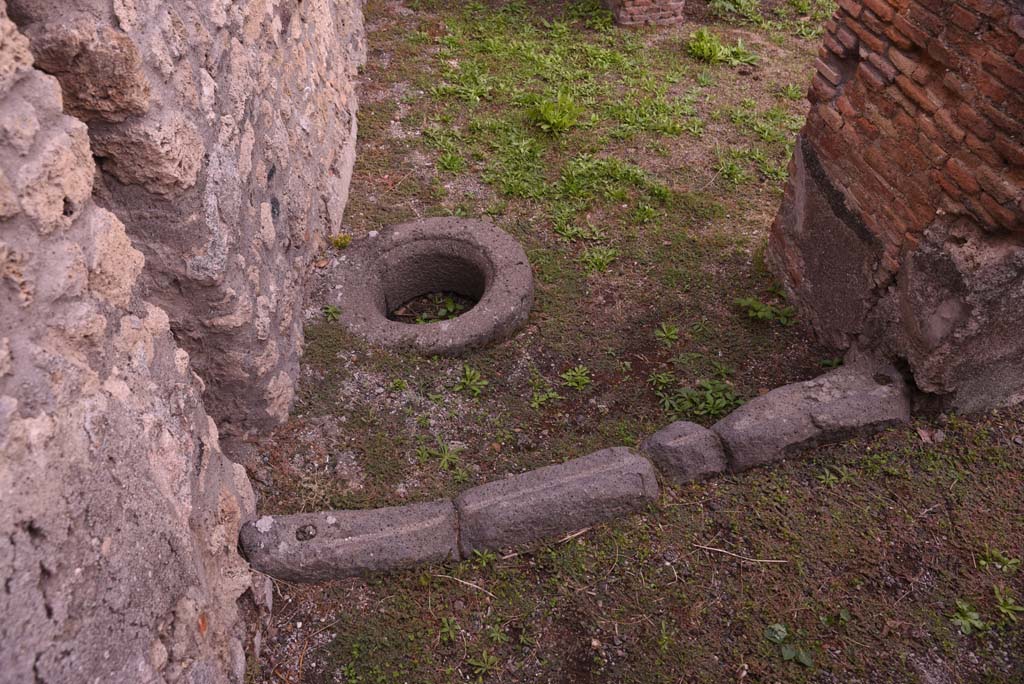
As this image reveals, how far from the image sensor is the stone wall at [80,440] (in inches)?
56.1

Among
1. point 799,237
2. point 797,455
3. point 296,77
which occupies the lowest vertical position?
point 797,455

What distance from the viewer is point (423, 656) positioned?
2.61m

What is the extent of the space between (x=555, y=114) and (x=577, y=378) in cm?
233

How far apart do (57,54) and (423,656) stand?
2174 millimetres

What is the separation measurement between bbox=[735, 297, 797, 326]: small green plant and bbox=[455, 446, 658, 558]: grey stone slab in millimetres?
1279

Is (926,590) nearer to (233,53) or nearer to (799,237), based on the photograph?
(799,237)

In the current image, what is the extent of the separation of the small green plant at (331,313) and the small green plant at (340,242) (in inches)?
19.9

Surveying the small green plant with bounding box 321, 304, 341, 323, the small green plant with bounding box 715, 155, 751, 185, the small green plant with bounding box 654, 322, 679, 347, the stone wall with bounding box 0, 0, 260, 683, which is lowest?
the small green plant with bounding box 654, 322, 679, 347

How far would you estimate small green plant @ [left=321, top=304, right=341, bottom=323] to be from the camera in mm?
3654

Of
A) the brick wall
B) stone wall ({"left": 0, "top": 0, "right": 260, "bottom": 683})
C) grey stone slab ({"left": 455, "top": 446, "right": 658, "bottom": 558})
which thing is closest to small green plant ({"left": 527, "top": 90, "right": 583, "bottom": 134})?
the brick wall

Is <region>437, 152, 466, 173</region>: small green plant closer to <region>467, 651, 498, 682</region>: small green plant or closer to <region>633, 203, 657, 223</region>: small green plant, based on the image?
<region>633, 203, 657, 223</region>: small green plant

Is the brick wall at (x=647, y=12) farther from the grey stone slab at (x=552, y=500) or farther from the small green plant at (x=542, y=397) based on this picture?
the grey stone slab at (x=552, y=500)

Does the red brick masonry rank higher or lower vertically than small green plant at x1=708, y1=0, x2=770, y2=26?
higher

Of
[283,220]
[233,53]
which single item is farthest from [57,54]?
[283,220]
